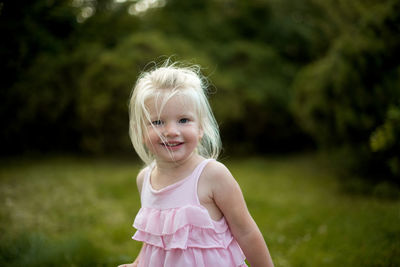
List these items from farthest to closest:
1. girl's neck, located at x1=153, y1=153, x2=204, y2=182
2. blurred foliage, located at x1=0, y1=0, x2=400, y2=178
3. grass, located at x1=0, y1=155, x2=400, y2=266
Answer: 1. blurred foliage, located at x1=0, y1=0, x2=400, y2=178
2. grass, located at x1=0, y1=155, x2=400, y2=266
3. girl's neck, located at x1=153, y1=153, x2=204, y2=182

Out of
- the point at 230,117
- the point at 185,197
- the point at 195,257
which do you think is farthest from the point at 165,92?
the point at 230,117

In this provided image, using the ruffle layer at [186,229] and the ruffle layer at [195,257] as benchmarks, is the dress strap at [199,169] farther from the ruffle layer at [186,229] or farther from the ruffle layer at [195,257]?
the ruffle layer at [195,257]

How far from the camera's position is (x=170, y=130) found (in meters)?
1.66

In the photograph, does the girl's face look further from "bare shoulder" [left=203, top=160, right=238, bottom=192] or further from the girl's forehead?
"bare shoulder" [left=203, top=160, right=238, bottom=192]

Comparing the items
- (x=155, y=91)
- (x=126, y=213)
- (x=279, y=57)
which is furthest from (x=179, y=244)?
(x=279, y=57)

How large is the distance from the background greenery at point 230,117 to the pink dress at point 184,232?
5.06 ft

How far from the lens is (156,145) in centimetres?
171

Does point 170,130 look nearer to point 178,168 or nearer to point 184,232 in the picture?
point 178,168

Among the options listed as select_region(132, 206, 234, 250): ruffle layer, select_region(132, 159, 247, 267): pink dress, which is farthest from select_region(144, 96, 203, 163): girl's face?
select_region(132, 206, 234, 250): ruffle layer

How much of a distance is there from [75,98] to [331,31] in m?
5.14

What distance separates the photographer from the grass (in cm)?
316

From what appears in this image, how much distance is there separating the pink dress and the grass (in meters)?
1.59

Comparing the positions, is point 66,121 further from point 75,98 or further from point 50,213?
point 50,213

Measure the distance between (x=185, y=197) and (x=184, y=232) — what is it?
0.53 feet
